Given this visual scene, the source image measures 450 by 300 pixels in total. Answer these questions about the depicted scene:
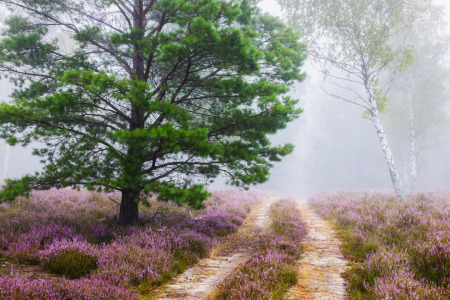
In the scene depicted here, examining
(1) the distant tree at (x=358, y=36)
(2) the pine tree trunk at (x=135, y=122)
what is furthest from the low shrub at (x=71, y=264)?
(1) the distant tree at (x=358, y=36)

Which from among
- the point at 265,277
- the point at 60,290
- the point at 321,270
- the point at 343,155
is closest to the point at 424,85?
the point at 343,155

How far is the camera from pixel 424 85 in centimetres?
3052

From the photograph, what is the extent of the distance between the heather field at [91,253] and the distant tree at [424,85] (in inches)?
1050

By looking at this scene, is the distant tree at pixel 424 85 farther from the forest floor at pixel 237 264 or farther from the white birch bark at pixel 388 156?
the forest floor at pixel 237 264

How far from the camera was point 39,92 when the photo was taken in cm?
683

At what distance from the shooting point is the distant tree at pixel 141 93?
533 centimetres

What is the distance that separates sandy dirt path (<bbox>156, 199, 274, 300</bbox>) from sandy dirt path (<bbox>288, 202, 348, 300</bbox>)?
1.44 m

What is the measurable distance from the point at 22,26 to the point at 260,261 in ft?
29.9

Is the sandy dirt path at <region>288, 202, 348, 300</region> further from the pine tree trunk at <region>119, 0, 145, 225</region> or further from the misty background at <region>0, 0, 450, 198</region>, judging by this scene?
the misty background at <region>0, 0, 450, 198</region>

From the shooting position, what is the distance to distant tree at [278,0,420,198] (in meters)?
15.1

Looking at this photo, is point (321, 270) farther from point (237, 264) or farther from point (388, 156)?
point (388, 156)

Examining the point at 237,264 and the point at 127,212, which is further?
the point at 127,212

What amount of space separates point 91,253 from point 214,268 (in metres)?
2.57

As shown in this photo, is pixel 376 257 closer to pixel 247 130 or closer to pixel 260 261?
pixel 260 261
